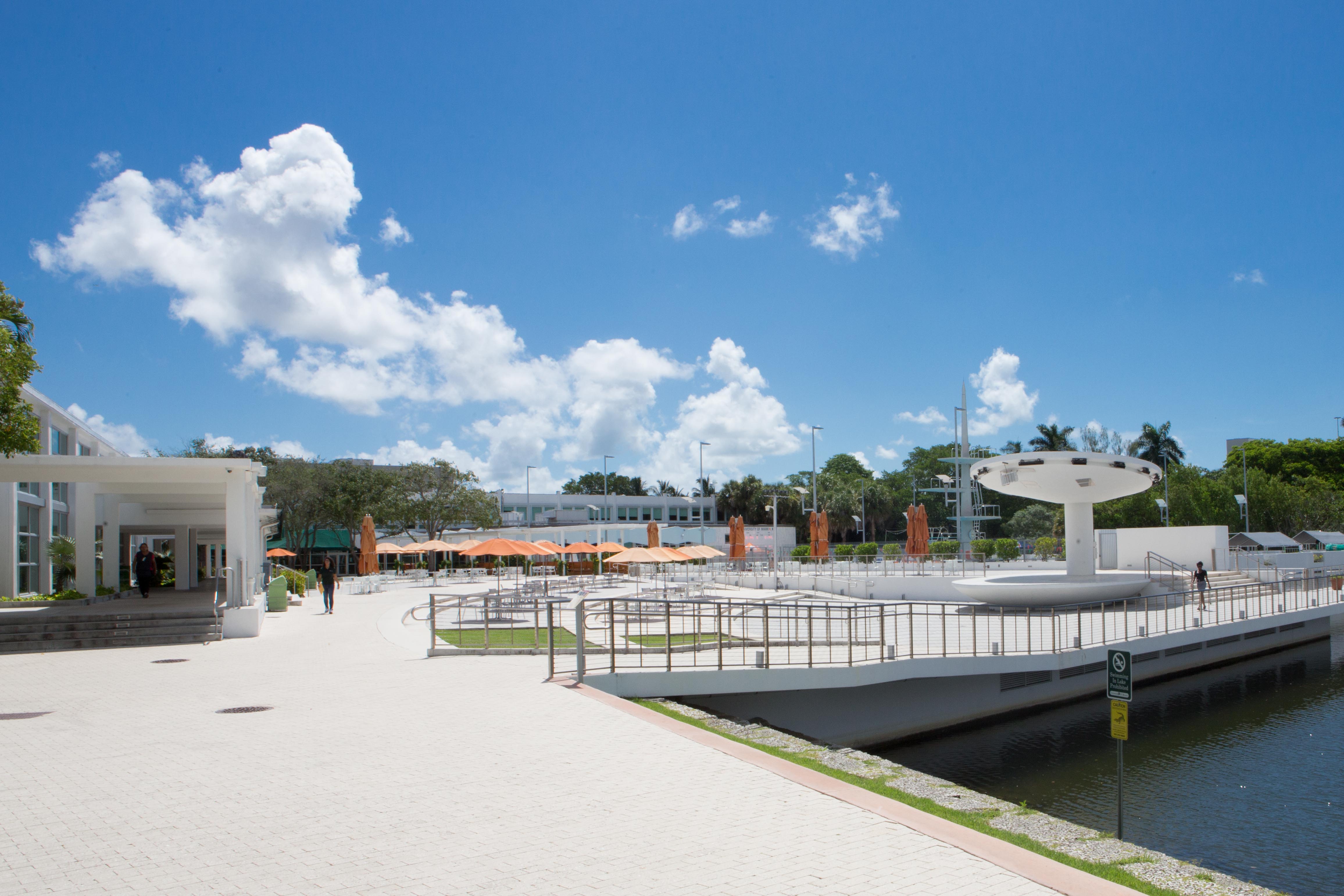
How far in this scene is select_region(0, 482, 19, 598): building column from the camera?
25.4 meters

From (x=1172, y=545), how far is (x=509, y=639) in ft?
93.9

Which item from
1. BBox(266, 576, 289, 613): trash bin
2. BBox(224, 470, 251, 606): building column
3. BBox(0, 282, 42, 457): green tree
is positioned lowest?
BBox(266, 576, 289, 613): trash bin

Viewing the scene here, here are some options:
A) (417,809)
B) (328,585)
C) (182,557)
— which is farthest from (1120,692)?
(182,557)

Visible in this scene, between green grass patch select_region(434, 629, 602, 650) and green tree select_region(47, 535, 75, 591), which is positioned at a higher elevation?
green tree select_region(47, 535, 75, 591)

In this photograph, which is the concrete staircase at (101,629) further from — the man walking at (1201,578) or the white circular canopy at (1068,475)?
the man walking at (1201,578)

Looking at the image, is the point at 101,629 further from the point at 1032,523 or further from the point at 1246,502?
the point at 1032,523

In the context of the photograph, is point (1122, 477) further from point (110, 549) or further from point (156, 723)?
point (110, 549)

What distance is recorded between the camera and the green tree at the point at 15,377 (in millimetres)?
15945

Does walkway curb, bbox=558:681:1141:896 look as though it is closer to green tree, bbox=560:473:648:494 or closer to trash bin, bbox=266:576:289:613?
trash bin, bbox=266:576:289:613

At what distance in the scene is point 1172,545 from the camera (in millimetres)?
34594

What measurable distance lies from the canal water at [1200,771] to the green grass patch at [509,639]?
613cm

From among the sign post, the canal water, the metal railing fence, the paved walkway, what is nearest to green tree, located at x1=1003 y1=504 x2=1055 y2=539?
the metal railing fence

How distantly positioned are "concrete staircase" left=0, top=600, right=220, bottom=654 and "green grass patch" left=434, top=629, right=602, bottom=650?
5147 mm

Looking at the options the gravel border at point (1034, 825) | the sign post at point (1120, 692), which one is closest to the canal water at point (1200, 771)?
the sign post at point (1120, 692)
